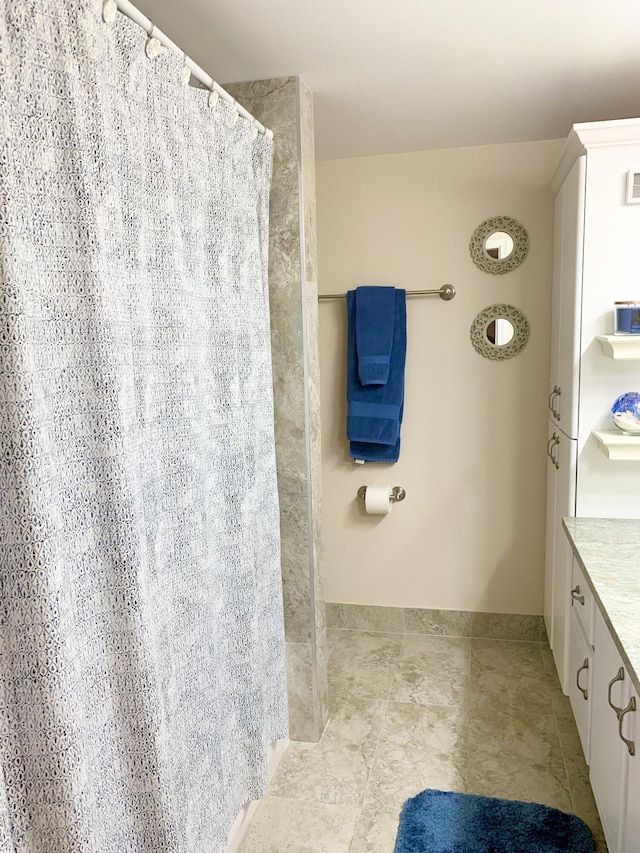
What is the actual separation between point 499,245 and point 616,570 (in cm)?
166

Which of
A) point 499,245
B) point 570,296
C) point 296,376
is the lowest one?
point 296,376

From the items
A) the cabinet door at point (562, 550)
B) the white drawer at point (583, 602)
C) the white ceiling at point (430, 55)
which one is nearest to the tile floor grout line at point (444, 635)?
the cabinet door at point (562, 550)

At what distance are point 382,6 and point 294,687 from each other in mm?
2176

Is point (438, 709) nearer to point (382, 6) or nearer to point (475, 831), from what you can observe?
point (475, 831)

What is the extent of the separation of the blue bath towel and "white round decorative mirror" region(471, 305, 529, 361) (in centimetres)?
34

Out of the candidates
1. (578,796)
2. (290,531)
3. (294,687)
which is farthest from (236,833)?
(578,796)

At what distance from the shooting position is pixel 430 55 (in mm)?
1965

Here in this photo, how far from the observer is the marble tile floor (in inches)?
81.5

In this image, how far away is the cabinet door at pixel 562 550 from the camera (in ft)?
7.44

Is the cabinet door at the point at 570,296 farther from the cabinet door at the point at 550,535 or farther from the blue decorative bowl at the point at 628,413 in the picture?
the cabinet door at the point at 550,535

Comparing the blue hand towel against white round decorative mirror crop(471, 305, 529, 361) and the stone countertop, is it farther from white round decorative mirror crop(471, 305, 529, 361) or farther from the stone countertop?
the stone countertop

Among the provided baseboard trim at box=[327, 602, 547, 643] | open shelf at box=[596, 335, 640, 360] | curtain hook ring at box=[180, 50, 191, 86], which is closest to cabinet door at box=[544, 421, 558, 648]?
baseboard trim at box=[327, 602, 547, 643]

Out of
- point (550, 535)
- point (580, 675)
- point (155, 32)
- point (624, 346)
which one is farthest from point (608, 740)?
point (155, 32)

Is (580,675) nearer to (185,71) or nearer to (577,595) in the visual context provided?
(577,595)
